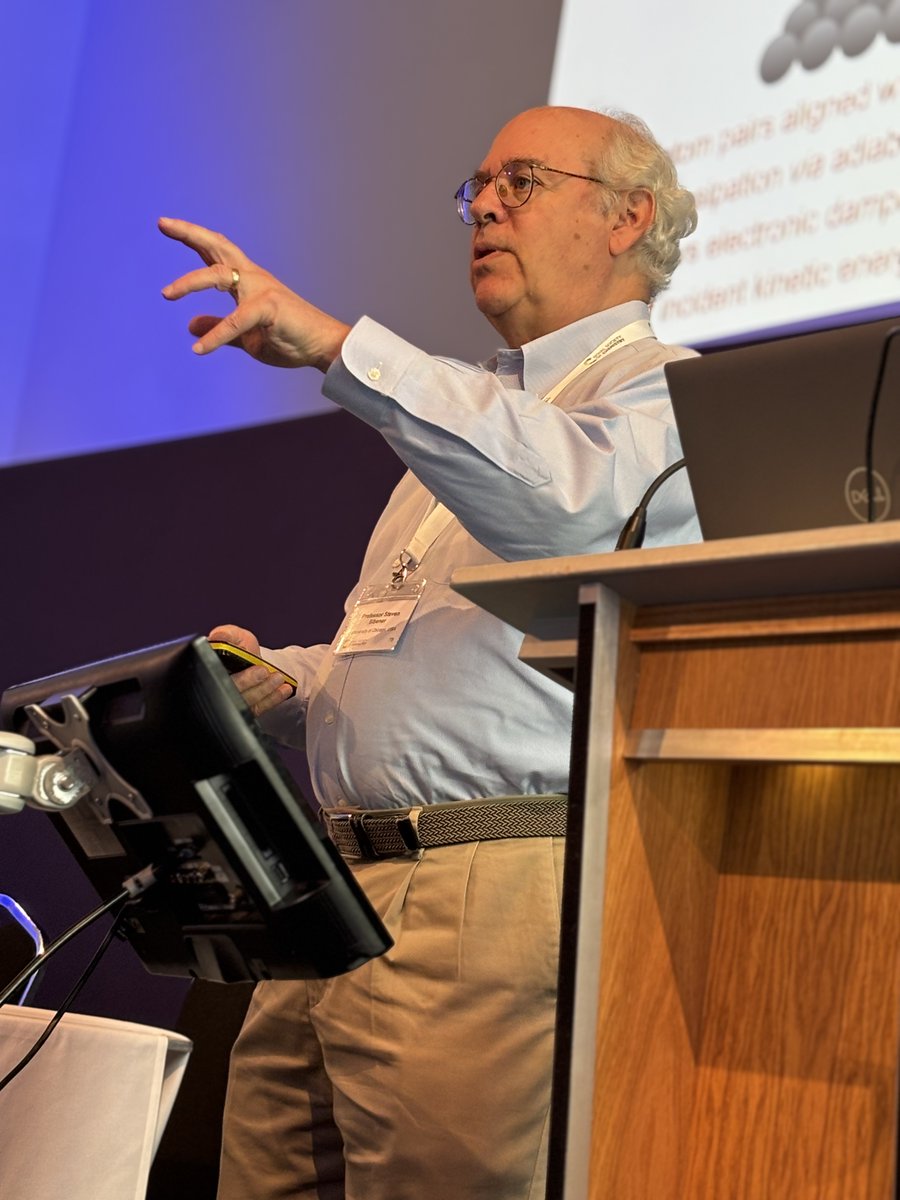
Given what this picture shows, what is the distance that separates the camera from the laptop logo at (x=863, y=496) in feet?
3.63

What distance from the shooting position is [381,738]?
1728mm

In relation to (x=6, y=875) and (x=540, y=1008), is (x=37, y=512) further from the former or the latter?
(x=540, y=1008)

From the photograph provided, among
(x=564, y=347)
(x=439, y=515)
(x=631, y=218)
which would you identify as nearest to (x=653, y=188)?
(x=631, y=218)

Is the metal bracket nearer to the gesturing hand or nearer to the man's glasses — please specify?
the gesturing hand

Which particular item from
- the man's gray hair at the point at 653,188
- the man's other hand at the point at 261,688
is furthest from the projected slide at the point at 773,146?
the man's other hand at the point at 261,688

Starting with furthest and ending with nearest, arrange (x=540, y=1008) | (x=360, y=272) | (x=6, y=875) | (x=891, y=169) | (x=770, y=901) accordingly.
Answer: (x=360, y=272) < (x=6, y=875) < (x=891, y=169) < (x=540, y=1008) < (x=770, y=901)

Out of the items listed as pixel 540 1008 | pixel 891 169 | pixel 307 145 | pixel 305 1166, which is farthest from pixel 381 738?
pixel 307 145

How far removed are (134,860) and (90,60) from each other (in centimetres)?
377

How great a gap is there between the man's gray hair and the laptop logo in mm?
1072

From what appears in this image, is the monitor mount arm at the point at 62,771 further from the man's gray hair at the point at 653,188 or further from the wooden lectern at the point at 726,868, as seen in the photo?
the man's gray hair at the point at 653,188

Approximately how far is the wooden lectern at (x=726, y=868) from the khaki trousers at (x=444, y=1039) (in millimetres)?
368

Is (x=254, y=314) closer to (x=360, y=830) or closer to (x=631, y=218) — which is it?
(x=360, y=830)

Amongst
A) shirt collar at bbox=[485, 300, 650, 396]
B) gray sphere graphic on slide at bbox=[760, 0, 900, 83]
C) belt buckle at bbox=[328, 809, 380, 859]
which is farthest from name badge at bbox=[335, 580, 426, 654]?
gray sphere graphic on slide at bbox=[760, 0, 900, 83]

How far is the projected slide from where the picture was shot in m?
2.57
